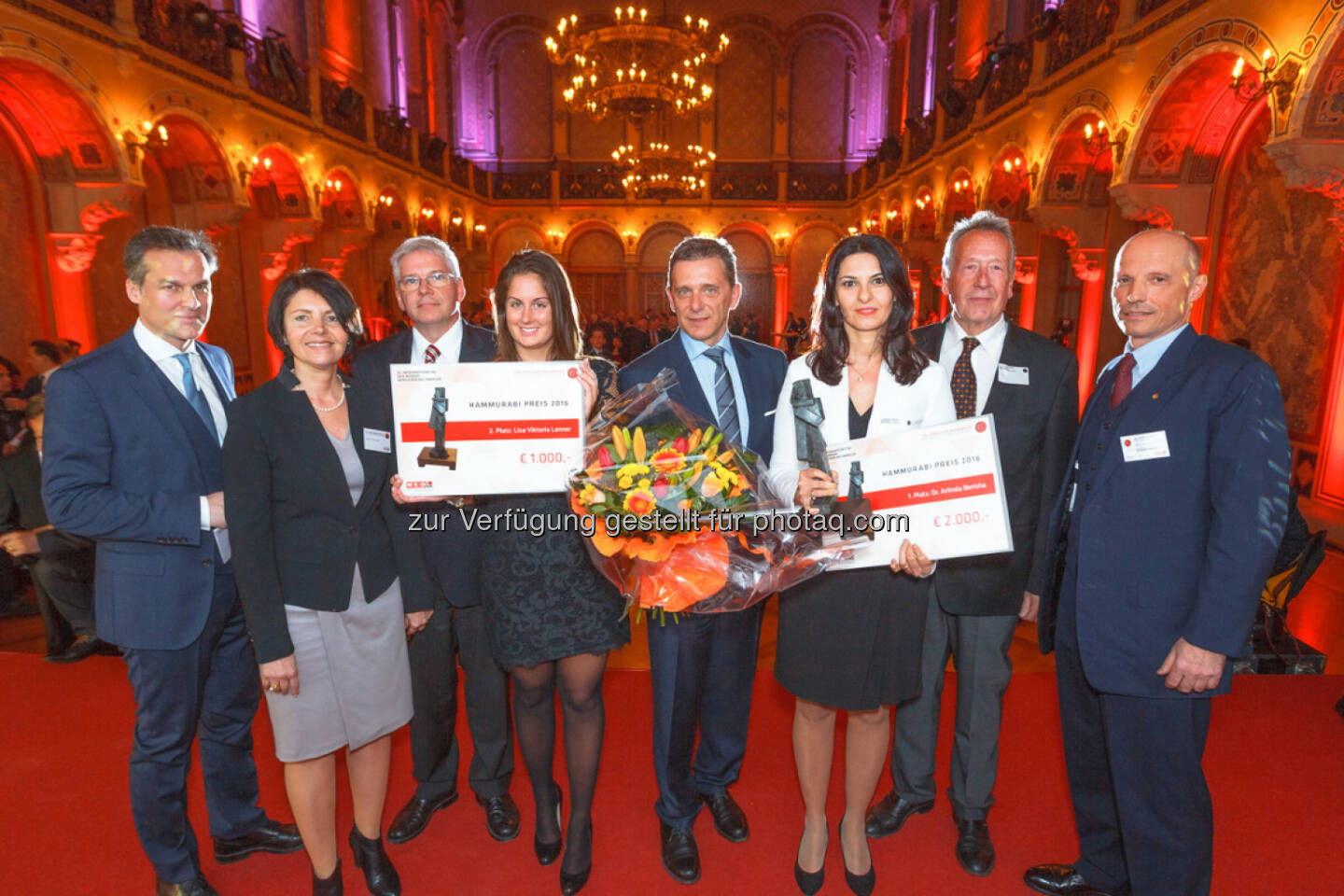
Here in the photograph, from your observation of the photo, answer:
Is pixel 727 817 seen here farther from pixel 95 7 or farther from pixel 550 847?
pixel 95 7

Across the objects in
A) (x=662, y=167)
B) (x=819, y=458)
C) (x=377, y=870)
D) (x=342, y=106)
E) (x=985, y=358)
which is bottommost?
(x=377, y=870)

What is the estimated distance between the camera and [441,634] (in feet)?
7.89

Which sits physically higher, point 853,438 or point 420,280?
point 420,280

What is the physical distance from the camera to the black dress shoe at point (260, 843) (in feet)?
7.68

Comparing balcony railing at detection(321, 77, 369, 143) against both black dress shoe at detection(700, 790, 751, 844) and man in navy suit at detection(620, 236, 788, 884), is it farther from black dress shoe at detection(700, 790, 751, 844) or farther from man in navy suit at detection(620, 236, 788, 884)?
black dress shoe at detection(700, 790, 751, 844)

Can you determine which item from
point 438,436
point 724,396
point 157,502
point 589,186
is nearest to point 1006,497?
point 724,396

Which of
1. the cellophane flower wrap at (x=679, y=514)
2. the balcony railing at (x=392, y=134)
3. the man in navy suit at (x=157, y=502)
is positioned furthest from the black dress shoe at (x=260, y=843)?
the balcony railing at (x=392, y=134)

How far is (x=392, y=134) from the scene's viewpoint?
1449cm

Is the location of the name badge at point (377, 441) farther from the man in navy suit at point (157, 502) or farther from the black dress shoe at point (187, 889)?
the black dress shoe at point (187, 889)

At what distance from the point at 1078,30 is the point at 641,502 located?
9.17 meters

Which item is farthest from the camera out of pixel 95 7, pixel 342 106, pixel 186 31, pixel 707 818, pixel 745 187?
pixel 745 187

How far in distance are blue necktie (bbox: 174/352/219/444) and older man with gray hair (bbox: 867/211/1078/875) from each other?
7.44 ft

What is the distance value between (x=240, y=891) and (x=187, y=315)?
1780 millimetres

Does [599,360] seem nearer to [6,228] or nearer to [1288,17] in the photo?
[1288,17]
